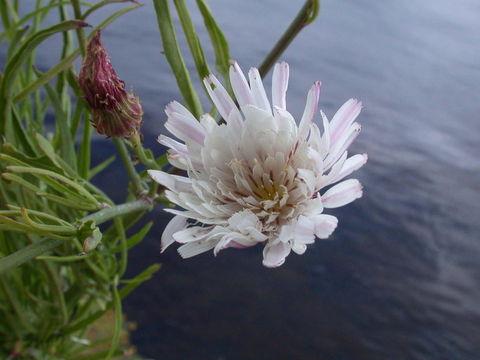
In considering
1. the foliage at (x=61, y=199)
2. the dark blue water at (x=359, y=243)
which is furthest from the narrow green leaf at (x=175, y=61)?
the dark blue water at (x=359, y=243)

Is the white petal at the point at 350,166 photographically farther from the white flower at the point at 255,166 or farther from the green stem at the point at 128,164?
the green stem at the point at 128,164

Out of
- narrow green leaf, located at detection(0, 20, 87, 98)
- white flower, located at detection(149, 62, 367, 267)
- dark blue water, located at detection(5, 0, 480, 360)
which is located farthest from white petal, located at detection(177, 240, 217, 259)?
dark blue water, located at detection(5, 0, 480, 360)

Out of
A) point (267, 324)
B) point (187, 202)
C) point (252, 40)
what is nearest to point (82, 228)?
point (187, 202)

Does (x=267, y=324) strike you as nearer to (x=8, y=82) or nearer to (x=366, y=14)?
(x=8, y=82)

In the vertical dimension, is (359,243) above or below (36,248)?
below

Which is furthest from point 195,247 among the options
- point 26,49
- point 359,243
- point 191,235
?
point 359,243

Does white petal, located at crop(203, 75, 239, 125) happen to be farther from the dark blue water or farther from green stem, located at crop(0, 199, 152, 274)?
the dark blue water

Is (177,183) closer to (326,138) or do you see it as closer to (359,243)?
(326,138)
